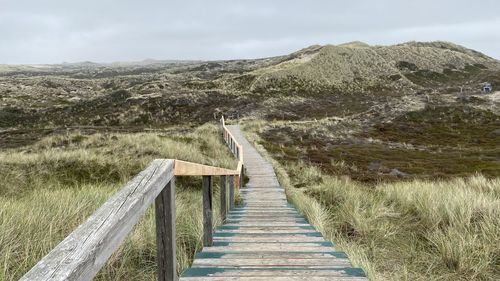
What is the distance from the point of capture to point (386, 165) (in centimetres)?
2498

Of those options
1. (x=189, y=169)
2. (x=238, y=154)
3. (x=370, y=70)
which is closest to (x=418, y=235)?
(x=189, y=169)

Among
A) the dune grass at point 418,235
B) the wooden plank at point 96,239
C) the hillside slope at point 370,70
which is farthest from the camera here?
the hillside slope at point 370,70

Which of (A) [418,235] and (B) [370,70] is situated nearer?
(A) [418,235]

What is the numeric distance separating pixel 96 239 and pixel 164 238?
1.30 meters

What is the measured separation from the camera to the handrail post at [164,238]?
110 inches

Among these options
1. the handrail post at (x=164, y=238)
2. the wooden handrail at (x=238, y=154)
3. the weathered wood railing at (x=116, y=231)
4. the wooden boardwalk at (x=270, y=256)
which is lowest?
the wooden handrail at (x=238, y=154)

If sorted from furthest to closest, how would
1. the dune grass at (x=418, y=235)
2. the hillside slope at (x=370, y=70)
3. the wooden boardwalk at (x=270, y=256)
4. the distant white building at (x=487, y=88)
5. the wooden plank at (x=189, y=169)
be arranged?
the hillside slope at (x=370, y=70) < the distant white building at (x=487, y=88) < the dune grass at (x=418, y=235) < the wooden boardwalk at (x=270, y=256) < the wooden plank at (x=189, y=169)

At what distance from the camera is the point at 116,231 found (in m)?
1.80

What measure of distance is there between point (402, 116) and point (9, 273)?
4747 centimetres

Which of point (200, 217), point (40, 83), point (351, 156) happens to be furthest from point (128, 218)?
point (40, 83)

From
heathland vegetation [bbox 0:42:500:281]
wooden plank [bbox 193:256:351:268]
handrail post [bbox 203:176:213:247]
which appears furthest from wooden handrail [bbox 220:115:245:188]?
wooden plank [bbox 193:256:351:268]

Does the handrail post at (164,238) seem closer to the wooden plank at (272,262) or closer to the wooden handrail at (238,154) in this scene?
the wooden plank at (272,262)

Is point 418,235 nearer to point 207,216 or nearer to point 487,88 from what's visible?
point 207,216

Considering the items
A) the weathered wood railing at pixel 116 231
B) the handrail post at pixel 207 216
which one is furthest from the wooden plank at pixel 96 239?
the handrail post at pixel 207 216
